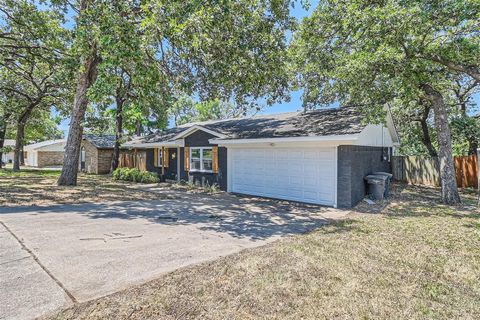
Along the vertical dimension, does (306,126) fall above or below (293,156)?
above

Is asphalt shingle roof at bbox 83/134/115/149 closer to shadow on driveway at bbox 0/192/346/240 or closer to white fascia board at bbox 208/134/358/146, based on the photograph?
white fascia board at bbox 208/134/358/146

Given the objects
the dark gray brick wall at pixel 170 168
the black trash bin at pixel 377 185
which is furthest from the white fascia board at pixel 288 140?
the dark gray brick wall at pixel 170 168

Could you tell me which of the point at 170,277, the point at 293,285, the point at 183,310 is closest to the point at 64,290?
the point at 170,277

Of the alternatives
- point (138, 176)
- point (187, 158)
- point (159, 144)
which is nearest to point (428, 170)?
point (187, 158)

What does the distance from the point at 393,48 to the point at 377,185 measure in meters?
5.08

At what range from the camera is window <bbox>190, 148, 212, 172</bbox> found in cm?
1468

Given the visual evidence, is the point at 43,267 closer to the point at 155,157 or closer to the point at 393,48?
the point at 393,48

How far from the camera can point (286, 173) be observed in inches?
445

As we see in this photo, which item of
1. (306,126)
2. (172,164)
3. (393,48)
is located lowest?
(172,164)

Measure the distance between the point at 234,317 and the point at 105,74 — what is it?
8.42 m

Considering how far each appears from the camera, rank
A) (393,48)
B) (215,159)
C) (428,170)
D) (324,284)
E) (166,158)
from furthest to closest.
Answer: (166,158) < (428,170) < (215,159) < (393,48) < (324,284)

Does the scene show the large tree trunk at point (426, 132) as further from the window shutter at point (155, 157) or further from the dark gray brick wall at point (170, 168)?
the window shutter at point (155, 157)

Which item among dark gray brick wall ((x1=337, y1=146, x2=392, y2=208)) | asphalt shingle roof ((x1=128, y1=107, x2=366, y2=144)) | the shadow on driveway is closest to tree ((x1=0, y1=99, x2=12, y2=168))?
the shadow on driveway

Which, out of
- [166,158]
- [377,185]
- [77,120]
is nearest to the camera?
[377,185]
